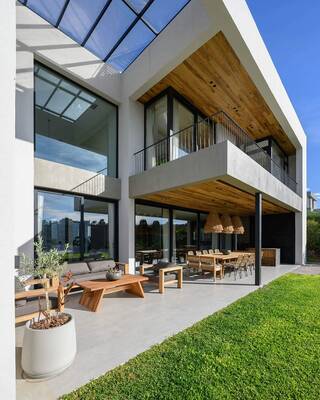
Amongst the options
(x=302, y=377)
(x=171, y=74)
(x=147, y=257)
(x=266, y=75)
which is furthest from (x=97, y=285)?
(x=266, y=75)

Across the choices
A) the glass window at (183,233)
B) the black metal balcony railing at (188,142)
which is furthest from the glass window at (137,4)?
the glass window at (183,233)

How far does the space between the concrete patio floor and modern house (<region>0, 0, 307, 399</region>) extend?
2319 mm

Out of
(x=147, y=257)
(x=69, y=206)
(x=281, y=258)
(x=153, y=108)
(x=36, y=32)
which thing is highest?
(x=36, y=32)

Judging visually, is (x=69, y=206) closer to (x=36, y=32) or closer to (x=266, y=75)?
(x=36, y=32)

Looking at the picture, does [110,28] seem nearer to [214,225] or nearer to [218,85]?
[218,85]

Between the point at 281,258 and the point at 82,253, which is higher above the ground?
the point at 82,253

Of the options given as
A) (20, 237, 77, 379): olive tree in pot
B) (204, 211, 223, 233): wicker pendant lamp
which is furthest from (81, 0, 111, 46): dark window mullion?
(20, 237, 77, 379): olive tree in pot

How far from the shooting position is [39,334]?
2.88m

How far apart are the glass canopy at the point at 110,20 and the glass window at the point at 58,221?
18.1 feet

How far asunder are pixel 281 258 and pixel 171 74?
40.0 ft

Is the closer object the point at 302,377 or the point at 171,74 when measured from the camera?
the point at 302,377

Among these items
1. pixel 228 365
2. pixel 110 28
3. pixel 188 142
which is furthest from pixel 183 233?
pixel 228 365

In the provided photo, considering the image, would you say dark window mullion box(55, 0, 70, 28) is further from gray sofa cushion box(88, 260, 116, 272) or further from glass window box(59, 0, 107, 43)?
gray sofa cushion box(88, 260, 116, 272)

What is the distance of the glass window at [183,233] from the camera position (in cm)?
1170
